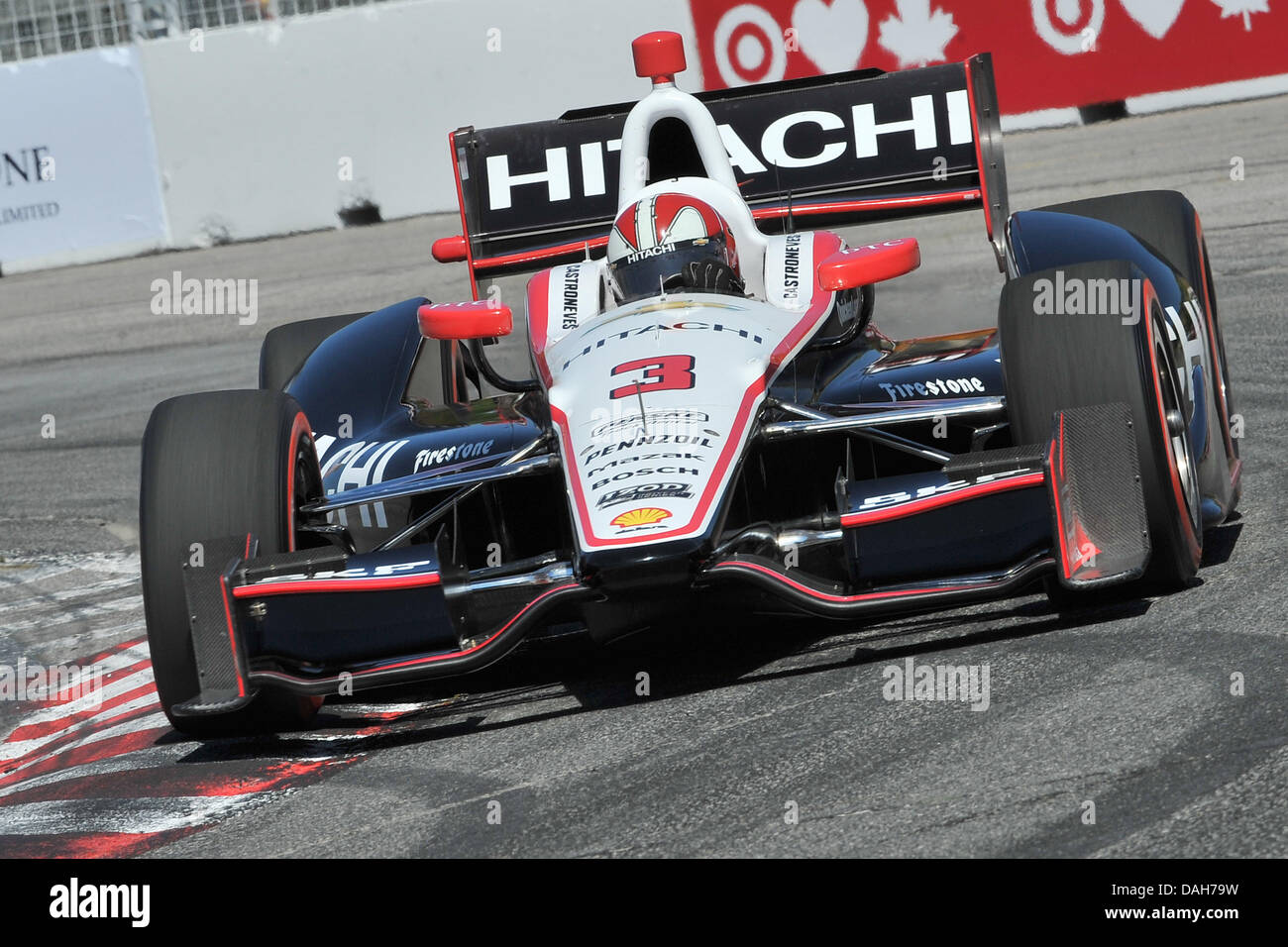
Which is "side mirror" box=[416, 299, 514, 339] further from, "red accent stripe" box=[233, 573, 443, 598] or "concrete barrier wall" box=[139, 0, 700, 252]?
"concrete barrier wall" box=[139, 0, 700, 252]

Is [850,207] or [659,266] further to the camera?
[850,207]

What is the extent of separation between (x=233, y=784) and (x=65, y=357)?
10.1 metres

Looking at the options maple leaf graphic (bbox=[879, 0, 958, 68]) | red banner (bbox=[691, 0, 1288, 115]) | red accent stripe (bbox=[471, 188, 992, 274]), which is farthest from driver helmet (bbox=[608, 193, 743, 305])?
maple leaf graphic (bbox=[879, 0, 958, 68])

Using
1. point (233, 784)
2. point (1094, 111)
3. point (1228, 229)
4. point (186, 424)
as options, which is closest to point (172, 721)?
point (233, 784)

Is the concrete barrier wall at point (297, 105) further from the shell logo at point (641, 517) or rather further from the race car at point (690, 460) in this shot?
the shell logo at point (641, 517)

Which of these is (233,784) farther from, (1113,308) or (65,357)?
(65,357)

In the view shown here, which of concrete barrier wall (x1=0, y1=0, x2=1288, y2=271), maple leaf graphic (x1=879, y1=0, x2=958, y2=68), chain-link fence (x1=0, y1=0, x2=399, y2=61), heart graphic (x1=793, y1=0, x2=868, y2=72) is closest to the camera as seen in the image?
maple leaf graphic (x1=879, y1=0, x2=958, y2=68)

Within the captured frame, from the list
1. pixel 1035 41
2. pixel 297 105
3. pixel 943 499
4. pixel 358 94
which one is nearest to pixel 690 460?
pixel 943 499

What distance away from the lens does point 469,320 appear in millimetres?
5598

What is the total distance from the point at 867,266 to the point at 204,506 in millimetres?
2037

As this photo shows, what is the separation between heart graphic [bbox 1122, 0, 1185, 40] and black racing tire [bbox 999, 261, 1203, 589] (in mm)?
12769

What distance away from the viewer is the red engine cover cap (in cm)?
702

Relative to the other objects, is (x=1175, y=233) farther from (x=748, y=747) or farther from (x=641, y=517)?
(x=748, y=747)

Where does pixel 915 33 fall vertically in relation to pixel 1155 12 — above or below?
above
